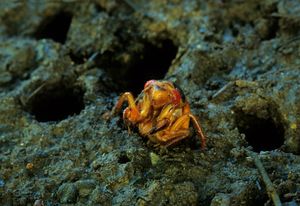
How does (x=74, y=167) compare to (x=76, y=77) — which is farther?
(x=76, y=77)

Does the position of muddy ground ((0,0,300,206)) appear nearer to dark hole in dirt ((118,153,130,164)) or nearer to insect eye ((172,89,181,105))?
dark hole in dirt ((118,153,130,164))

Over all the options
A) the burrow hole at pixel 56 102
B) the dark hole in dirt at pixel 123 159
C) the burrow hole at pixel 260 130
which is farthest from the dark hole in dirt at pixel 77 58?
the burrow hole at pixel 260 130

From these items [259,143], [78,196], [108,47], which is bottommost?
[78,196]

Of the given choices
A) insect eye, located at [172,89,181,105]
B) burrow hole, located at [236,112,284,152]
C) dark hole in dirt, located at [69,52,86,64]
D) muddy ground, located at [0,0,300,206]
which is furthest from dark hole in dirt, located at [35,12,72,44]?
burrow hole, located at [236,112,284,152]

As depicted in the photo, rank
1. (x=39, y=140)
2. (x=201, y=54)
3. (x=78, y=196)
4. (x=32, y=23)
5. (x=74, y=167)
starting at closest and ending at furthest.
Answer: (x=78, y=196)
(x=74, y=167)
(x=39, y=140)
(x=201, y=54)
(x=32, y=23)

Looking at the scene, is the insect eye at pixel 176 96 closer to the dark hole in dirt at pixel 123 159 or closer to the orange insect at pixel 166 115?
the orange insect at pixel 166 115

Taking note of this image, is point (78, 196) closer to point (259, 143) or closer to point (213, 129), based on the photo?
point (213, 129)

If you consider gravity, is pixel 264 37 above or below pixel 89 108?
above

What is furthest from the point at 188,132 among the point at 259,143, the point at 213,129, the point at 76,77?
the point at 76,77
